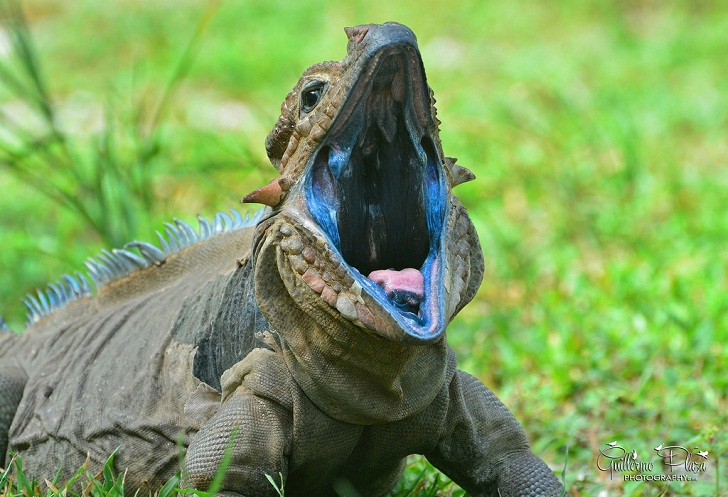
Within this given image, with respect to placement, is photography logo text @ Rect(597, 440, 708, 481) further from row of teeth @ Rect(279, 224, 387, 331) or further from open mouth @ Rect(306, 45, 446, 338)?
row of teeth @ Rect(279, 224, 387, 331)

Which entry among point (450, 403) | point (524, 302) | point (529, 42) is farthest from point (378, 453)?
point (529, 42)

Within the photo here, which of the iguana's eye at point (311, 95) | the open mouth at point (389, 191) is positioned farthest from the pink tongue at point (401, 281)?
the iguana's eye at point (311, 95)

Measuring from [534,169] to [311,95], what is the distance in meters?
5.37

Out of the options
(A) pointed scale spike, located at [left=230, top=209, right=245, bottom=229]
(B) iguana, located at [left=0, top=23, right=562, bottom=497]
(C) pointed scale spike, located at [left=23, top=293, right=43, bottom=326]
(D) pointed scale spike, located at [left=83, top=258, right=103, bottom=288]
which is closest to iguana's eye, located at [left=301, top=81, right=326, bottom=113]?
(B) iguana, located at [left=0, top=23, right=562, bottom=497]

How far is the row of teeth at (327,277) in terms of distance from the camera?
2838 mm

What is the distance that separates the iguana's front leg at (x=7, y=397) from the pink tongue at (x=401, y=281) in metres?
2.14

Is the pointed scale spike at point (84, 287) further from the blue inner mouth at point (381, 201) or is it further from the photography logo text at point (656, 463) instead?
the photography logo text at point (656, 463)

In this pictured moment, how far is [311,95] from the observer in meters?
3.12

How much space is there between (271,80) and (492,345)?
552 cm

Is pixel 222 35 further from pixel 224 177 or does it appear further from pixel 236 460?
pixel 236 460

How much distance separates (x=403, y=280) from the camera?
9.74 feet

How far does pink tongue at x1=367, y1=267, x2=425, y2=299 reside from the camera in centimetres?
294

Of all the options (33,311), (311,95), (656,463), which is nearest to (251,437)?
(311,95)

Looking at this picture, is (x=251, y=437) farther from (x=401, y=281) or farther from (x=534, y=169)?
(x=534, y=169)
